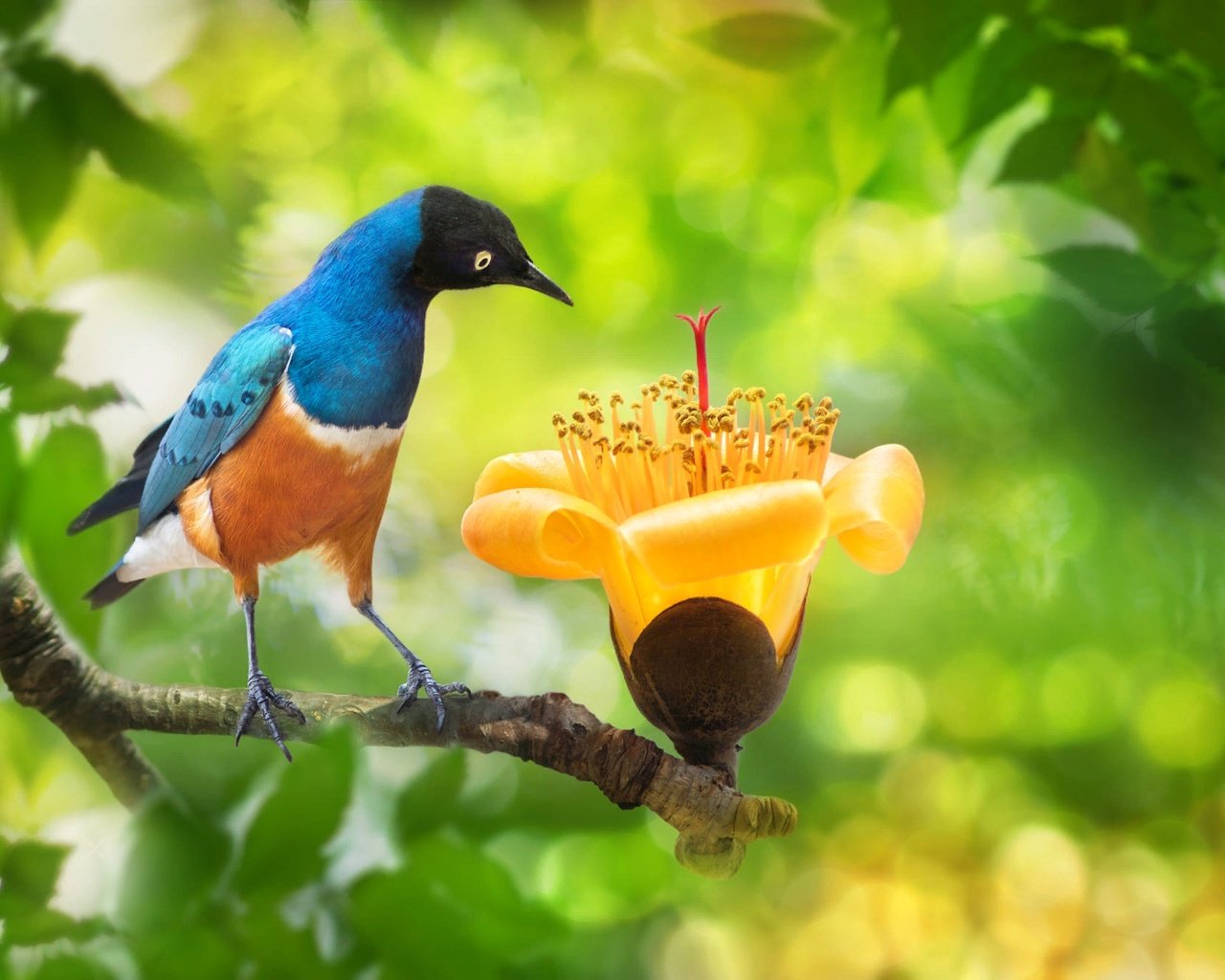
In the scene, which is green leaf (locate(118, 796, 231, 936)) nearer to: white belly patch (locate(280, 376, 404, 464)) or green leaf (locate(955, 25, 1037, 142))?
white belly patch (locate(280, 376, 404, 464))

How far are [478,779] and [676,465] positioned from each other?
0.27 metres

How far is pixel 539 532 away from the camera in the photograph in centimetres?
40

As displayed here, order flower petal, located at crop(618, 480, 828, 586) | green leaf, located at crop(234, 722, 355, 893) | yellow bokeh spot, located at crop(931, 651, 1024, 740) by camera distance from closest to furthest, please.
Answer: flower petal, located at crop(618, 480, 828, 586) → green leaf, located at crop(234, 722, 355, 893) → yellow bokeh spot, located at crop(931, 651, 1024, 740)

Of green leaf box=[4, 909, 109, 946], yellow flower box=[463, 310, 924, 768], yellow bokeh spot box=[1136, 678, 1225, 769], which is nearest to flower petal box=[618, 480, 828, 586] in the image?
yellow flower box=[463, 310, 924, 768]

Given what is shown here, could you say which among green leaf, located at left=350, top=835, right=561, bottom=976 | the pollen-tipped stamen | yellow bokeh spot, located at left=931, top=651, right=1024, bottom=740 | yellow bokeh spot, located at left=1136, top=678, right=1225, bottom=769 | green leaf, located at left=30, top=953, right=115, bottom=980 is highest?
yellow bokeh spot, located at left=1136, top=678, right=1225, bottom=769

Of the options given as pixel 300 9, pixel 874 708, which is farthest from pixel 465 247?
pixel 874 708

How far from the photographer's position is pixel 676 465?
18.3 inches

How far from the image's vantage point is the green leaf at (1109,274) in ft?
2.17

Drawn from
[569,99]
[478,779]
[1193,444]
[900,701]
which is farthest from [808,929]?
[569,99]

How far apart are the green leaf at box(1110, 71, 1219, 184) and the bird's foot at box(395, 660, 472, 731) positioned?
1.48ft

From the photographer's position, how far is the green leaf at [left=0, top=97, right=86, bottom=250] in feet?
1.79

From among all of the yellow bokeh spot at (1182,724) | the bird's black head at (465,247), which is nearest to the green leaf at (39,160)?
the bird's black head at (465,247)

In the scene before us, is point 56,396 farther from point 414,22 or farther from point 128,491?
point 414,22

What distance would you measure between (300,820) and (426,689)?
3.1 inches
